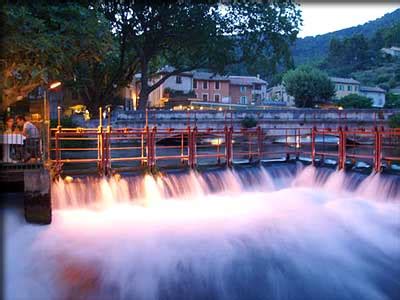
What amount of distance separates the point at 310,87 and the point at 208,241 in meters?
44.9

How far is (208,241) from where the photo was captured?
981cm

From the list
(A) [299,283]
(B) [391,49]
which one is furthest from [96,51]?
(B) [391,49]

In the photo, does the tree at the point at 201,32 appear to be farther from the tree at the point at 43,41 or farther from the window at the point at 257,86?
the window at the point at 257,86

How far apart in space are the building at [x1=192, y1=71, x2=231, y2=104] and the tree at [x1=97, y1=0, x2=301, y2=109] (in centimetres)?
2622

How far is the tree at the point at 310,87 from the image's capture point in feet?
170

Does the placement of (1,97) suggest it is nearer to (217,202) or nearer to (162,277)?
(217,202)

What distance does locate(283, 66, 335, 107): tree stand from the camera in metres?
51.9

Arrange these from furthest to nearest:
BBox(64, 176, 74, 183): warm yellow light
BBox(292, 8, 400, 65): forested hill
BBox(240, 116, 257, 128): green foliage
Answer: BBox(292, 8, 400, 65): forested hill, BBox(240, 116, 257, 128): green foliage, BBox(64, 176, 74, 183): warm yellow light

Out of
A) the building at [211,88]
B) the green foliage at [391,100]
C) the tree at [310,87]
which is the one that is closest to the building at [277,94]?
the building at [211,88]

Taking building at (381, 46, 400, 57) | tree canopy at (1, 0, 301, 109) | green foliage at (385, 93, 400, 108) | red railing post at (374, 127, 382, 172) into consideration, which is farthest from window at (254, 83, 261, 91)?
red railing post at (374, 127, 382, 172)

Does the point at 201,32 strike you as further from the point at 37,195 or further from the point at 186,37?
the point at 37,195

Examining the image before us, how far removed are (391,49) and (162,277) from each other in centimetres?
9763

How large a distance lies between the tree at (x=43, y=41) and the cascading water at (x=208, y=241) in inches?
141

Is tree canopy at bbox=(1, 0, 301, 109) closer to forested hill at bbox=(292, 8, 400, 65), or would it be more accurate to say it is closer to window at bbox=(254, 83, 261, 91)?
window at bbox=(254, 83, 261, 91)
